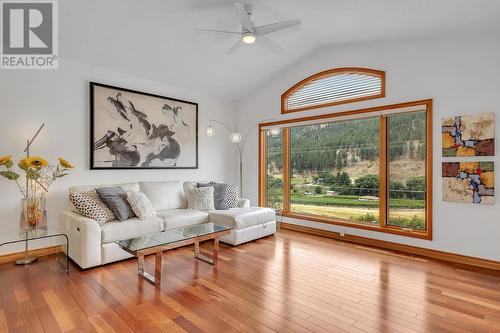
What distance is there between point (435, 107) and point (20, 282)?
17.7 feet

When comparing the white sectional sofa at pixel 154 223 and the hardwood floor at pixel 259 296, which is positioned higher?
the white sectional sofa at pixel 154 223

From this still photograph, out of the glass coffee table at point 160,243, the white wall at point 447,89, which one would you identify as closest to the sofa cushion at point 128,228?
the glass coffee table at point 160,243

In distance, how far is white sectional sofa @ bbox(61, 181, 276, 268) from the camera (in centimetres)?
323

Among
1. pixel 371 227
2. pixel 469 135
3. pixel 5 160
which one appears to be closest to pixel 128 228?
pixel 5 160

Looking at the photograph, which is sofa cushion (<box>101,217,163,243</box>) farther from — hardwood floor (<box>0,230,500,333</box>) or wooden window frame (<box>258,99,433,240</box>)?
wooden window frame (<box>258,99,433,240</box>)

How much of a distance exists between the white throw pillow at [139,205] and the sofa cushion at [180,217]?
0.77ft

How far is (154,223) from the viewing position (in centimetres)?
381

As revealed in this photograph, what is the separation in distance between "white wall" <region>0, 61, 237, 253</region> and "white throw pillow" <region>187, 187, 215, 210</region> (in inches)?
29.9

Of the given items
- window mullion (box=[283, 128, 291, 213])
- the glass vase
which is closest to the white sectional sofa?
the glass vase

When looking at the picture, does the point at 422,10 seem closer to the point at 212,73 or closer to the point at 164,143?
the point at 212,73

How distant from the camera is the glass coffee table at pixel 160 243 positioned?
274 cm

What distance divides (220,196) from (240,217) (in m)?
0.75

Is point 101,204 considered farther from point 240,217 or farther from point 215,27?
point 215,27

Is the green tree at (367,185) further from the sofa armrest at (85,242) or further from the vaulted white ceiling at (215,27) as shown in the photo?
the sofa armrest at (85,242)
